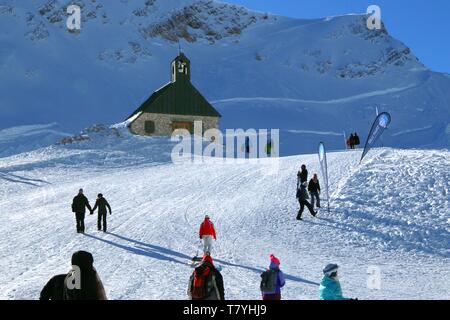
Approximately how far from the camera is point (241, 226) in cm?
1792

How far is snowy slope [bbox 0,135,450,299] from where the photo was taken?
39.3 ft

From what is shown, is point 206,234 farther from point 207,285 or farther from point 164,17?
point 164,17

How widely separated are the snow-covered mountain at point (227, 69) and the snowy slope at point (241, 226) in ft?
108

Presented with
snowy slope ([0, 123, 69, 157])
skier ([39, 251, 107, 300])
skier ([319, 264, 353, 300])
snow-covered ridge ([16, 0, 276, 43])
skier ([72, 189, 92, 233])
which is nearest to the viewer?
skier ([39, 251, 107, 300])

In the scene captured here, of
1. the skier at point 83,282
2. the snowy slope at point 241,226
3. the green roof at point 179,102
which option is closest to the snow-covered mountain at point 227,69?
the green roof at point 179,102

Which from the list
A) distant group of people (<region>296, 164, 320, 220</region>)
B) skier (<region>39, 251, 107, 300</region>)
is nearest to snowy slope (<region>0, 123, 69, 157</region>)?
distant group of people (<region>296, 164, 320, 220</region>)

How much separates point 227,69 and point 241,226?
79.9m

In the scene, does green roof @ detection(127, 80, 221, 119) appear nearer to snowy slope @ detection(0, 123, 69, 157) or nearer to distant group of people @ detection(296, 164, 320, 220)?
snowy slope @ detection(0, 123, 69, 157)

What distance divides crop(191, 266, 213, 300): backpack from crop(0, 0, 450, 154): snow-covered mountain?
170 ft

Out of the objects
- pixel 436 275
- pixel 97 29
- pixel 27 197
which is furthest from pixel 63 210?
pixel 97 29

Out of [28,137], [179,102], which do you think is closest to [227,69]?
[28,137]

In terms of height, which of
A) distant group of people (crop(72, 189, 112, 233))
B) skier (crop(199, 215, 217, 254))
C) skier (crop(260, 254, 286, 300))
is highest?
distant group of people (crop(72, 189, 112, 233))
